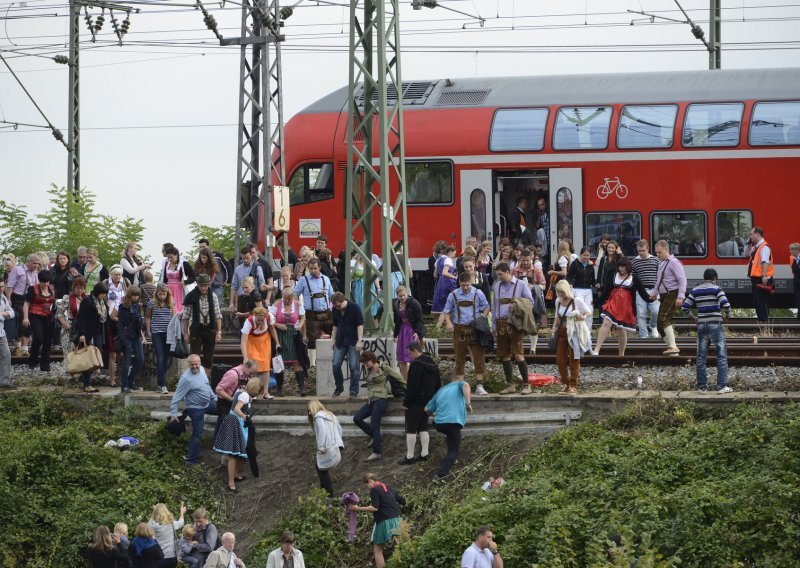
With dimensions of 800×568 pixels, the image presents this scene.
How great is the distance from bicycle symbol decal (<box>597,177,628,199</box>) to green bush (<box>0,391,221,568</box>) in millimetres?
11437

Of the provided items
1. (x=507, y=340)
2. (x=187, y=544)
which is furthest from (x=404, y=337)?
(x=187, y=544)

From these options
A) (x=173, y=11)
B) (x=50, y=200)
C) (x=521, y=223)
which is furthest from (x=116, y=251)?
(x=521, y=223)

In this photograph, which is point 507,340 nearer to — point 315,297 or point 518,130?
point 315,297

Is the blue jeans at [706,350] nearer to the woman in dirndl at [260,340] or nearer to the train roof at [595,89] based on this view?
the woman in dirndl at [260,340]

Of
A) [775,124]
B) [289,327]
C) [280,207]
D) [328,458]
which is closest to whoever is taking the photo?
[328,458]

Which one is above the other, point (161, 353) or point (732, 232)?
point (732, 232)

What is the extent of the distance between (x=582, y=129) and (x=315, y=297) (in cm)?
947

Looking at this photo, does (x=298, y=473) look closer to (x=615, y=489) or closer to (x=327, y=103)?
(x=615, y=489)

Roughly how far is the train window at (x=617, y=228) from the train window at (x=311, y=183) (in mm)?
5443

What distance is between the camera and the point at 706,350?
1705 cm

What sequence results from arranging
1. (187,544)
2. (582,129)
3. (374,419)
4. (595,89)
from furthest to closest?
(595,89), (582,129), (374,419), (187,544)

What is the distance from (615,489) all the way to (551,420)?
235 centimetres

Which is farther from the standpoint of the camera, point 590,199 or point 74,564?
point 590,199

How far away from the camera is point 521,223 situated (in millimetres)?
27312
